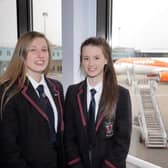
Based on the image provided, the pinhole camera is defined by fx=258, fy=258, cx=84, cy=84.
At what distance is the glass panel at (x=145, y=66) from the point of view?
2.37 m

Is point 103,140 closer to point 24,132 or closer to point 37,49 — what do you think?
point 24,132

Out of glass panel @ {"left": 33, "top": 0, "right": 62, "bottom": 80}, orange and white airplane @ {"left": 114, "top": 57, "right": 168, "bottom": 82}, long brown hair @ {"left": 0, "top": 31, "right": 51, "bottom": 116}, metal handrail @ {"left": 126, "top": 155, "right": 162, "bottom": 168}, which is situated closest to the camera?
long brown hair @ {"left": 0, "top": 31, "right": 51, "bottom": 116}

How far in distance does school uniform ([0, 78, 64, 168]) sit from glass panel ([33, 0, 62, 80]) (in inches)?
40.9

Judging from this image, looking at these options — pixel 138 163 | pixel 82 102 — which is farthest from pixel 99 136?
pixel 138 163

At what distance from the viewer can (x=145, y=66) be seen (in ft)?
8.25

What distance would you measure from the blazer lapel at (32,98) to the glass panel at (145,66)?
104 centimetres

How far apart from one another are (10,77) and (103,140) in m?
0.72

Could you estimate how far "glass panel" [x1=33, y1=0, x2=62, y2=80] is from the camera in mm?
2840

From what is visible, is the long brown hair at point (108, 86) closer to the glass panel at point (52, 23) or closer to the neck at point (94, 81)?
the neck at point (94, 81)

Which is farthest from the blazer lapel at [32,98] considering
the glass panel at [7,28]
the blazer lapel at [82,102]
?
the glass panel at [7,28]

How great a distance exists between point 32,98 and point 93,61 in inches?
17.8

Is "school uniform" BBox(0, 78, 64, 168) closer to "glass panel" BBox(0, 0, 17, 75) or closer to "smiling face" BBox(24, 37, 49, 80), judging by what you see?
"smiling face" BBox(24, 37, 49, 80)

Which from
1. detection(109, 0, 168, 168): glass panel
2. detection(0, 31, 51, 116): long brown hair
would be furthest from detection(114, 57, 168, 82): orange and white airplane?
detection(0, 31, 51, 116): long brown hair

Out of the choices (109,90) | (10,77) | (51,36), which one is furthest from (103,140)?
(51,36)
